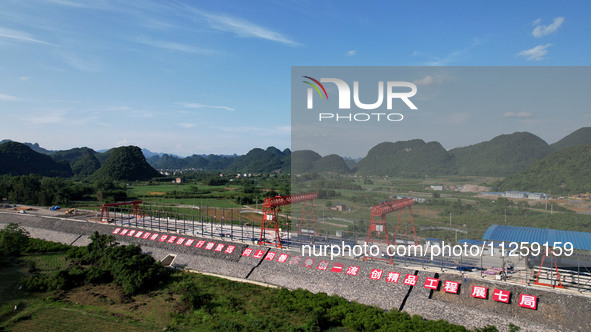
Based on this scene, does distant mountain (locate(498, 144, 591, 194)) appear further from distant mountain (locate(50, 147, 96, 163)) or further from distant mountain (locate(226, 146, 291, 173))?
distant mountain (locate(50, 147, 96, 163))

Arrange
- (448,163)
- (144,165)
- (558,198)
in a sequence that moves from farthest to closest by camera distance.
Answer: (144,165)
(448,163)
(558,198)

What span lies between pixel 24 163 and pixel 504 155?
9202cm

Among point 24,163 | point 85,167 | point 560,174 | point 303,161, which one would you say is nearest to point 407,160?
point 303,161

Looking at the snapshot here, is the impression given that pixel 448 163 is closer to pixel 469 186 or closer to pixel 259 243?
pixel 469 186

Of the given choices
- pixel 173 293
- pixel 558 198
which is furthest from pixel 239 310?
pixel 558 198

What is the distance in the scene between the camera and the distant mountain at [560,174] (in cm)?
3838

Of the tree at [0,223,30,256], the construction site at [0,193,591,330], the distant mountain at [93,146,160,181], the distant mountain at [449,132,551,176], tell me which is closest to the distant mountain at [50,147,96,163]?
the distant mountain at [93,146,160,181]

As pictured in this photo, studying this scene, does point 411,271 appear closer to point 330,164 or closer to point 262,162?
point 330,164

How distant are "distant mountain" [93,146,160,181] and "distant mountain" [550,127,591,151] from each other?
76426 millimetres

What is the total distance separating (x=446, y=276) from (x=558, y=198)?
31601 millimetres

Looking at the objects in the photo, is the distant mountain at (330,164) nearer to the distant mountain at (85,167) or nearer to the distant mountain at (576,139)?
the distant mountain at (576,139)

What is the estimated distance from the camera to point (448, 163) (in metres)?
54.2

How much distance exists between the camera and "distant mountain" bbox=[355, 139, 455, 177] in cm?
5409

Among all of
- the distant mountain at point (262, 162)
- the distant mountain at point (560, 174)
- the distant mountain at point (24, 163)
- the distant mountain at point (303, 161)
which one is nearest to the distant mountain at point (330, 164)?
the distant mountain at point (303, 161)
